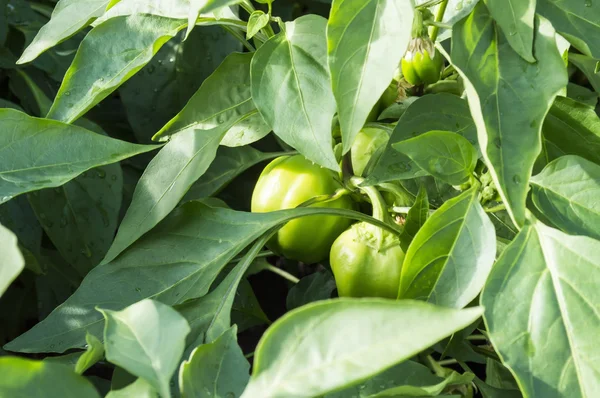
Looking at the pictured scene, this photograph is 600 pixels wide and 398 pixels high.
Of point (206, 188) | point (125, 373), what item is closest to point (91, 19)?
point (206, 188)

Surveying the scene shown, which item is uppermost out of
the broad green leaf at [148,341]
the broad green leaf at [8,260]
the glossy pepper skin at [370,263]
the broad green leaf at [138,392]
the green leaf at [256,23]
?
the green leaf at [256,23]

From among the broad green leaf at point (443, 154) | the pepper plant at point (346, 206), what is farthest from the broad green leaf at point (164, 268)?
the broad green leaf at point (443, 154)

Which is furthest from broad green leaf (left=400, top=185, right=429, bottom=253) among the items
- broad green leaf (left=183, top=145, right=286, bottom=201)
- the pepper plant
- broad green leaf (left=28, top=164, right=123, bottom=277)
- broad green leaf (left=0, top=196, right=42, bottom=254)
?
broad green leaf (left=0, top=196, right=42, bottom=254)

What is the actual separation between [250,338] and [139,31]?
1.52ft

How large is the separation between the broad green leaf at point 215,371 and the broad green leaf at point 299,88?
14 cm

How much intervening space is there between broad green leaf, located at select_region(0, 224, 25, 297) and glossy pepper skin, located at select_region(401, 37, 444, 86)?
381 mm

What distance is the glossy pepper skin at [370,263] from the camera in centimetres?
61

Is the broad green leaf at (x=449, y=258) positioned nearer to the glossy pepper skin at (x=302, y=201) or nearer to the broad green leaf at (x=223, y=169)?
the glossy pepper skin at (x=302, y=201)

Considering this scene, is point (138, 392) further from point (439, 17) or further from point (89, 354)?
point (439, 17)

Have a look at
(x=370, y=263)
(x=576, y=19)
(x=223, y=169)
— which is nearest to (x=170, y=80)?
(x=223, y=169)

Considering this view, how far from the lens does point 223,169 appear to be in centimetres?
75

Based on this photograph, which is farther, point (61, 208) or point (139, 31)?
point (61, 208)

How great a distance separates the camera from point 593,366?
1.43 feet

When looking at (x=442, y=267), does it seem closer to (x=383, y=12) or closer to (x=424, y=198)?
(x=424, y=198)
